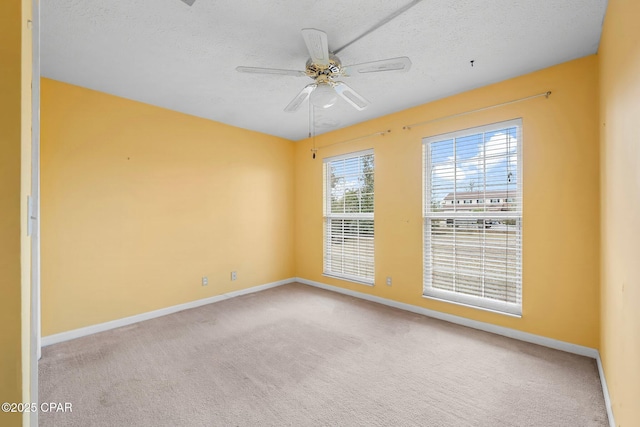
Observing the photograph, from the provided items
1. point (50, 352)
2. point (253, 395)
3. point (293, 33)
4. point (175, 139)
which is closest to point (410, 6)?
point (293, 33)

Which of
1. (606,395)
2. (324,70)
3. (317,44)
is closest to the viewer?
(317,44)

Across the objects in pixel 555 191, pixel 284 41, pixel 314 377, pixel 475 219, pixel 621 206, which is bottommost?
pixel 314 377

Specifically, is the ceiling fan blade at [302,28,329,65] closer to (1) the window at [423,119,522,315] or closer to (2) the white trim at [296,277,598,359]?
(1) the window at [423,119,522,315]

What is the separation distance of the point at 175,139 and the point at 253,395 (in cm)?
310

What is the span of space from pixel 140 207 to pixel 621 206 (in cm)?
417

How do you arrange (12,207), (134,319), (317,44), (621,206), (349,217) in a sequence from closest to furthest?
1. (12,207)
2. (621,206)
3. (317,44)
4. (134,319)
5. (349,217)

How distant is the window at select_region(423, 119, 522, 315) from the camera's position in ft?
9.17

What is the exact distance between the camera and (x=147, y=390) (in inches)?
78.3

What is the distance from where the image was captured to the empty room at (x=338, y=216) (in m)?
1.60

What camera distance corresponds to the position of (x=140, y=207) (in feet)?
10.8

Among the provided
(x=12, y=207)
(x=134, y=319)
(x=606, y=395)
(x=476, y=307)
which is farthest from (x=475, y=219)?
(x=134, y=319)

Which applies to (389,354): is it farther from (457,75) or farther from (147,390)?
(457,75)

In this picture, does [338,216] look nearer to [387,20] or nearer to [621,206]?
[387,20]

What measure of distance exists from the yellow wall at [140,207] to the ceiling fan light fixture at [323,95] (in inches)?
85.1
